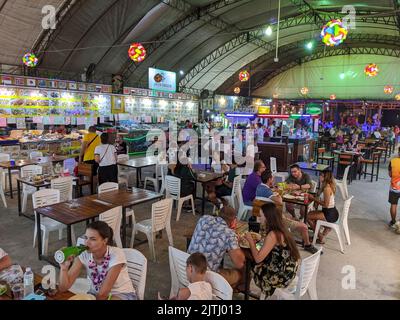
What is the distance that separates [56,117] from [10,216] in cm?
876

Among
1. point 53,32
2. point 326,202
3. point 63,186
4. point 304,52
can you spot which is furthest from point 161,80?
point 304,52

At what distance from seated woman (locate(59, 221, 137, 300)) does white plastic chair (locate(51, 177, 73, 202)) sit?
Answer: 2968 mm

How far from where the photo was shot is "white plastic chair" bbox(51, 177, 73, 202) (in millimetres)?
4915

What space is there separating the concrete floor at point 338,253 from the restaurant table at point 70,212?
0.58 metres

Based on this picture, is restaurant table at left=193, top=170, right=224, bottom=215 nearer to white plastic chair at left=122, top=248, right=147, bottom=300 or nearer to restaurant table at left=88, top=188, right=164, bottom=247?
restaurant table at left=88, top=188, right=164, bottom=247

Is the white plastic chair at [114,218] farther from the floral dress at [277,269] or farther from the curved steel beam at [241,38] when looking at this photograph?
the curved steel beam at [241,38]

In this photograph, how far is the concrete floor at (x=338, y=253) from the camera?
3356 millimetres

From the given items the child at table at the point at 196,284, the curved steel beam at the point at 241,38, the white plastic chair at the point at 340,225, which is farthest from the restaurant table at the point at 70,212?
the curved steel beam at the point at 241,38

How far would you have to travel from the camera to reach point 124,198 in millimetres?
4227

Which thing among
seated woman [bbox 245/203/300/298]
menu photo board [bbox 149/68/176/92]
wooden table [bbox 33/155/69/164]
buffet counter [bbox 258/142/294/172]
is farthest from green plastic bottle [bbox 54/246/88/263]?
menu photo board [bbox 149/68/176/92]

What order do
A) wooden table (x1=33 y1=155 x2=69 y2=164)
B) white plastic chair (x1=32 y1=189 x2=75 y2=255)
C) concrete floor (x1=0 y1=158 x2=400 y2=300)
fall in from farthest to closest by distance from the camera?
1. wooden table (x1=33 y1=155 x2=69 y2=164)
2. white plastic chair (x1=32 y1=189 x2=75 y2=255)
3. concrete floor (x1=0 y1=158 x2=400 y2=300)

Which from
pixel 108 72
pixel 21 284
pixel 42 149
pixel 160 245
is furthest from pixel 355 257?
pixel 108 72

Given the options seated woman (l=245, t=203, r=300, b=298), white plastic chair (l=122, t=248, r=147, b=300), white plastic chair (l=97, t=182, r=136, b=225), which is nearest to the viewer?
white plastic chair (l=122, t=248, r=147, b=300)

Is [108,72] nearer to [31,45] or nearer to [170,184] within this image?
[31,45]
